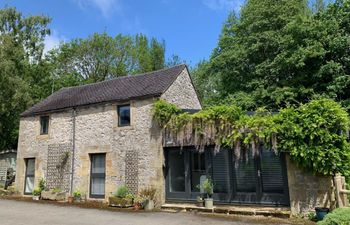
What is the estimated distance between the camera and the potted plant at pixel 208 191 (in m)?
10.4

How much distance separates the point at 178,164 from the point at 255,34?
11479 mm

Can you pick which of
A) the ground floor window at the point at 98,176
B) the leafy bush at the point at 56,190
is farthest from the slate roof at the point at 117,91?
the leafy bush at the point at 56,190

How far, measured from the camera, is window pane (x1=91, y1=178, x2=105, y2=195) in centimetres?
1326

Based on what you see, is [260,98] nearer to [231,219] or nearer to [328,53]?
[328,53]

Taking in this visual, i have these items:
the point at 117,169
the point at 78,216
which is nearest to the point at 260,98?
the point at 117,169

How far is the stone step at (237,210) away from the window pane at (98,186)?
336 centimetres

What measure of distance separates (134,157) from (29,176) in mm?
6998

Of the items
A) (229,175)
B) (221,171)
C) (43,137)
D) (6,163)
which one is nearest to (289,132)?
(229,175)

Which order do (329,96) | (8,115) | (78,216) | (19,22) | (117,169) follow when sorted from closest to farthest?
(78,216) < (117,169) < (329,96) < (8,115) < (19,22)

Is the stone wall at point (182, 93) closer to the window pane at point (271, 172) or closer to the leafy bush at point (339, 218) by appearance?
the window pane at point (271, 172)

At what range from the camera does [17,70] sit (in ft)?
78.6

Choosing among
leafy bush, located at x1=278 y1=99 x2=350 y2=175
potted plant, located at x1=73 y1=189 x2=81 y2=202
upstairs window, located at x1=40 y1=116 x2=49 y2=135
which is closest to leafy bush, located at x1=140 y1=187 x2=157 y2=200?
potted plant, located at x1=73 y1=189 x2=81 y2=202

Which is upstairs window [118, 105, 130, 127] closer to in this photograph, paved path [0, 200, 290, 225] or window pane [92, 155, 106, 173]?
window pane [92, 155, 106, 173]

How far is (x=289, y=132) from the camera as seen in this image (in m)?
9.12
